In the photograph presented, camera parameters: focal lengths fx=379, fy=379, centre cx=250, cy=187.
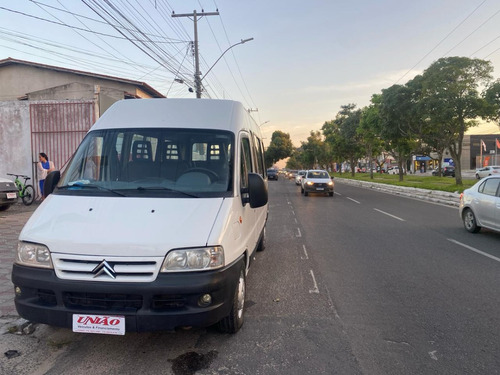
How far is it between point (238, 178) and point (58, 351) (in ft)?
7.88

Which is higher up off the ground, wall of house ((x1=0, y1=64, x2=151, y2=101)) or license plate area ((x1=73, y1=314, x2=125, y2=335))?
wall of house ((x1=0, y1=64, x2=151, y2=101))

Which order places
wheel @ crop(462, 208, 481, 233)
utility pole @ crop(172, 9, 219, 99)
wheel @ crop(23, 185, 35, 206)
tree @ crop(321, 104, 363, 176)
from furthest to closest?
tree @ crop(321, 104, 363, 176), utility pole @ crop(172, 9, 219, 99), wheel @ crop(23, 185, 35, 206), wheel @ crop(462, 208, 481, 233)

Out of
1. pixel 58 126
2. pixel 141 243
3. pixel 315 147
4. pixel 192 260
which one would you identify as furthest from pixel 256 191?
pixel 315 147

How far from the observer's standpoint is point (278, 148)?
83.1 m

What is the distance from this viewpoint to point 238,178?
414 cm

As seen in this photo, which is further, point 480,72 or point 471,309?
point 480,72

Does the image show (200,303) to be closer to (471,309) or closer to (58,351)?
(58,351)

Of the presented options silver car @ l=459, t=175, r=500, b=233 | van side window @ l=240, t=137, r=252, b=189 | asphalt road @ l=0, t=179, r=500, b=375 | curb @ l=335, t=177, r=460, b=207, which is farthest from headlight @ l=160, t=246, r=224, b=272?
curb @ l=335, t=177, r=460, b=207

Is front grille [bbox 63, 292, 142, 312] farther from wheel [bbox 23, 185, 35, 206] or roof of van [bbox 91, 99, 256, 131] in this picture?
wheel [bbox 23, 185, 35, 206]

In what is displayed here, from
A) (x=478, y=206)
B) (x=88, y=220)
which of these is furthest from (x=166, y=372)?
(x=478, y=206)

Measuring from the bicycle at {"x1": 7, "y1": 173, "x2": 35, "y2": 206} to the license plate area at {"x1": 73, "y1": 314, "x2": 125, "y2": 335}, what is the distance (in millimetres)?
11863

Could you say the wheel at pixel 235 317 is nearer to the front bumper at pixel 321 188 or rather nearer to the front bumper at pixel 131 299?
the front bumper at pixel 131 299

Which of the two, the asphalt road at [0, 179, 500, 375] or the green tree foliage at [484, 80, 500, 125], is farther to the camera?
the green tree foliage at [484, 80, 500, 125]

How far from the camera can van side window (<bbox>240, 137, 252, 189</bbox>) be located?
14.6 feet
